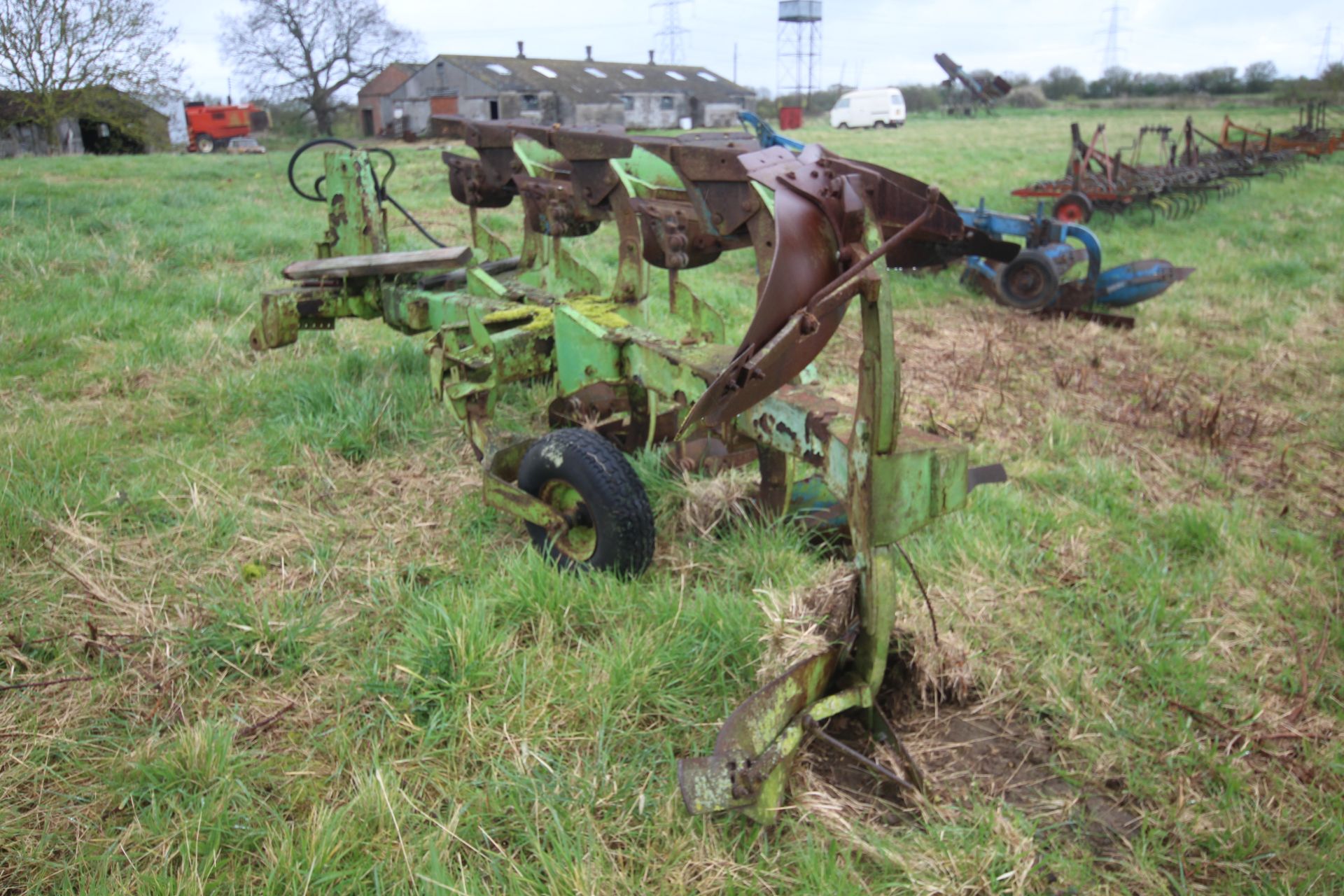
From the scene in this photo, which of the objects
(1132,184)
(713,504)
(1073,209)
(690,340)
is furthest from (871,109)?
(713,504)

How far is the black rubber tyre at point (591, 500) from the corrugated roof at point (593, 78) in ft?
107

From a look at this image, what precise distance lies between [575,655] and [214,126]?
130ft

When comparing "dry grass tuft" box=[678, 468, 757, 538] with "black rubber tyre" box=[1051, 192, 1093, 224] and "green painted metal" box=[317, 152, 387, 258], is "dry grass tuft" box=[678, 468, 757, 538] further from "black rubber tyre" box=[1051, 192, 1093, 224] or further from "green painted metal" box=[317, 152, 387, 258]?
"black rubber tyre" box=[1051, 192, 1093, 224]

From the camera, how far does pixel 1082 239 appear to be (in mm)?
7469

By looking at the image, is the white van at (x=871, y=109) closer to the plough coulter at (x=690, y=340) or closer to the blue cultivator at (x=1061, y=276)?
the blue cultivator at (x=1061, y=276)

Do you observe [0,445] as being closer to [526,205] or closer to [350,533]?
[350,533]

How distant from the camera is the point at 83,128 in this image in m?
27.5

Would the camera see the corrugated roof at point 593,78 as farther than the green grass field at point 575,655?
Yes

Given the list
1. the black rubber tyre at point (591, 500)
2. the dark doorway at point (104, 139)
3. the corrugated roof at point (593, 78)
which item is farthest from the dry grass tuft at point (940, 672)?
the corrugated roof at point (593, 78)

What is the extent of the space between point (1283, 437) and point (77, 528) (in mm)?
5539

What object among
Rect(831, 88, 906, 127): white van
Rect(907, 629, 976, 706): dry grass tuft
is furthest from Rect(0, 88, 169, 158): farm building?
Rect(831, 88, 906, 127): white van

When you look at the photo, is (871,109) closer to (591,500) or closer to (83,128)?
(83,128)

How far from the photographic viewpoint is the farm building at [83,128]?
2183 cm

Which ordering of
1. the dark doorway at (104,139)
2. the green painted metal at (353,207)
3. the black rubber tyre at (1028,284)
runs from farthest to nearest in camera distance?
the dark doorway at (104,139) < the black rubber tyre at (1028,284) < the green painted metal at (353,207)
